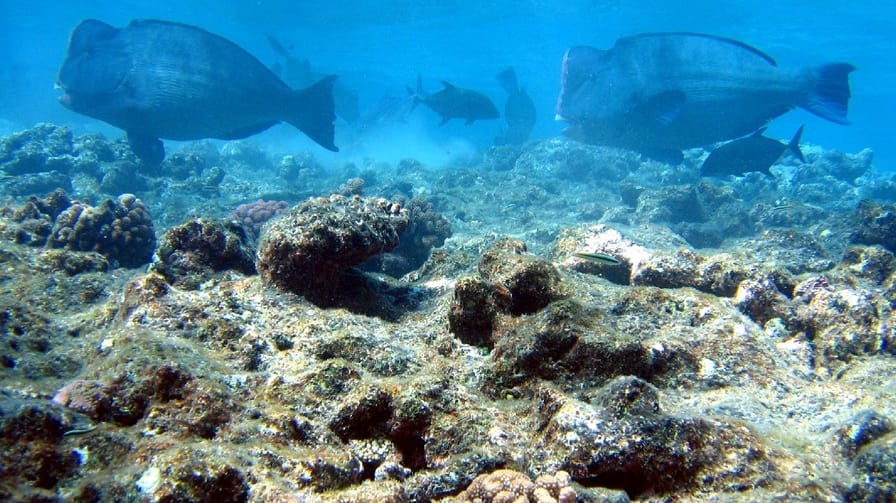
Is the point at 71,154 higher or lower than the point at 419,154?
lower

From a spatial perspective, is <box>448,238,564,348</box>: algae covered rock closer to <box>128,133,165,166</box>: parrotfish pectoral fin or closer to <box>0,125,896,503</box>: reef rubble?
<box>0,125,896,503</box>: reef rubble

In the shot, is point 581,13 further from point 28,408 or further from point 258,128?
point 28,408

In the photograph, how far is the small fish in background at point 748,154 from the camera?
36.8ft

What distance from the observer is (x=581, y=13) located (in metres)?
43.9

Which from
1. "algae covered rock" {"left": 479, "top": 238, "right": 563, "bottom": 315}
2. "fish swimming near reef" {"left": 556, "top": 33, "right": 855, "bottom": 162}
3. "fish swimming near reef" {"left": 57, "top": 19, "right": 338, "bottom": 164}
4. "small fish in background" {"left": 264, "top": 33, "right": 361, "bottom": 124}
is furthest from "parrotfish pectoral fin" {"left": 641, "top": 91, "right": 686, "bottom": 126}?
"small fish in background" {"left": 264, "top": 33, "right": 361, "bottom": 124}

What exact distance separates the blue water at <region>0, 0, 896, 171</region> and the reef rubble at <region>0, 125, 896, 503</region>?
24.7 m

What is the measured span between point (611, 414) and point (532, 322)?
0.79 meters

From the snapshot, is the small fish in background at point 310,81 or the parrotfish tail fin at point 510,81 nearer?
the parrotfish tail fin at point 510,81

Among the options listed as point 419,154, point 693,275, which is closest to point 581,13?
point 419,154

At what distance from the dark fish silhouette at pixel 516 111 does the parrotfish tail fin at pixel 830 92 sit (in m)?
15.8

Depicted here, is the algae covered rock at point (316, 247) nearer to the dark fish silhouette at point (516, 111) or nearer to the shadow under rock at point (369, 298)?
the shadow under rock at point (369, 298)

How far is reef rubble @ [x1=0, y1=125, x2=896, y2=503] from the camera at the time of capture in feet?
5.75

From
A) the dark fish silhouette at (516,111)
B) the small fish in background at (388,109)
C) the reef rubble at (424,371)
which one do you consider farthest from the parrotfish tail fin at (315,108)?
the dark fish silhouette at (516,111)

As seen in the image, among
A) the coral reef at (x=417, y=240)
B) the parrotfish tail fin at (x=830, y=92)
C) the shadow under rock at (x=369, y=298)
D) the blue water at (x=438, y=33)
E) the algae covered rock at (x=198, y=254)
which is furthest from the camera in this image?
the blue water at (x=438, y=33)
